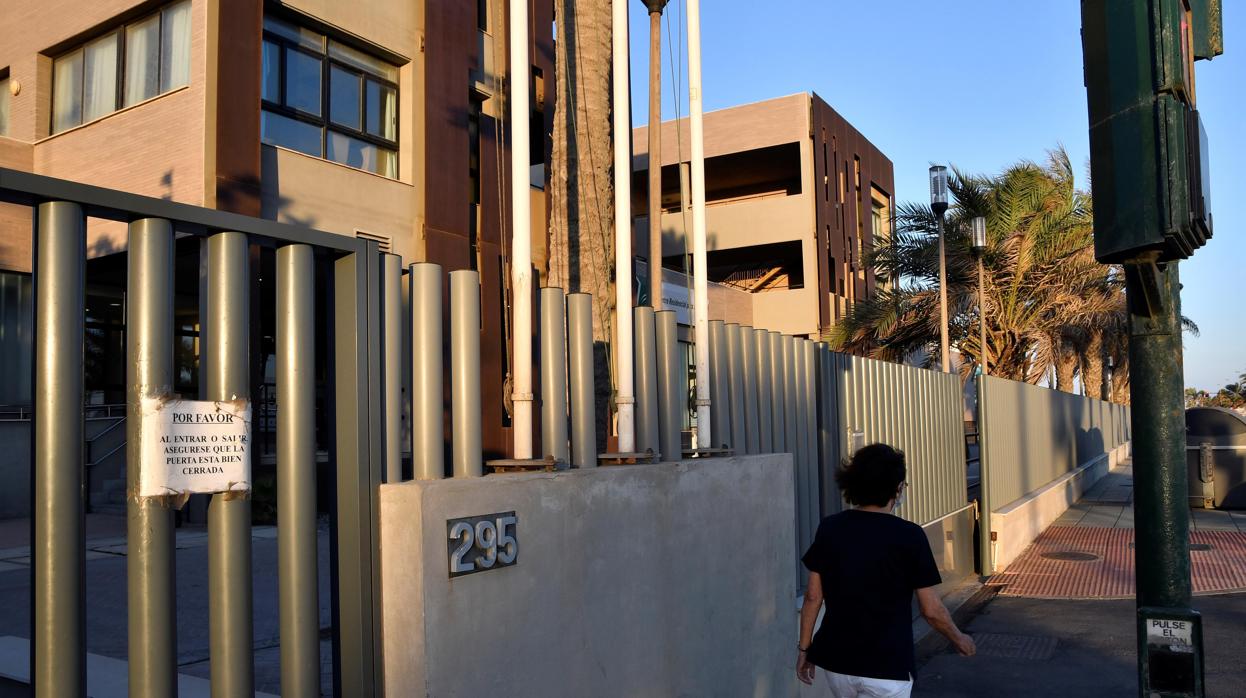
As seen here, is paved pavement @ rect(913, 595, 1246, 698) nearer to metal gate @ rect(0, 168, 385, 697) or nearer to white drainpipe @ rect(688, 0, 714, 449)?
white drainpipe @ rect(688, 0, 714, 449)

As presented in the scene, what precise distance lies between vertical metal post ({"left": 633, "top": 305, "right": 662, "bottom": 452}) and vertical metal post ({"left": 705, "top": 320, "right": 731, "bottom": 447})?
25.5 inches

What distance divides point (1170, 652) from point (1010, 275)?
23.1 meters

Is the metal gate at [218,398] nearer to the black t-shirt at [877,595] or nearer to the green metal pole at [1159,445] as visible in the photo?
the black t-shirt at [877,595]

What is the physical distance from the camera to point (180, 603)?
9.36 m

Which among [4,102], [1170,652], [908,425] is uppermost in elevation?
[4,102]

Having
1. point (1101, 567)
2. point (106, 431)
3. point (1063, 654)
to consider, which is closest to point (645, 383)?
point (1063, 654)

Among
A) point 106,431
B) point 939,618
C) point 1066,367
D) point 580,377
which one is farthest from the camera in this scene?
point 1066,367

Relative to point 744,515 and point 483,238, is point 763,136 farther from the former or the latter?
point 744,515

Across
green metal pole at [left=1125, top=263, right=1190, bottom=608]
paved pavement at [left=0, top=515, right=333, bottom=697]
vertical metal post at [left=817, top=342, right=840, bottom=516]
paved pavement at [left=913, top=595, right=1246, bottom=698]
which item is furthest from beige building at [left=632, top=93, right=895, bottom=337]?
green metal pole at [left=1125, top=263, right=1190, bottom=608]

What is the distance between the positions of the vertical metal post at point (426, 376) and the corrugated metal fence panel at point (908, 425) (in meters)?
4.83

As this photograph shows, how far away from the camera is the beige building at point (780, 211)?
3509 cm

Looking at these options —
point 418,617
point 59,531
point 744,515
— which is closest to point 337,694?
point 418,617

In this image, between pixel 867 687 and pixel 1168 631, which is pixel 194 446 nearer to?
pixel 867 687

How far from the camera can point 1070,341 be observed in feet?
91.6
